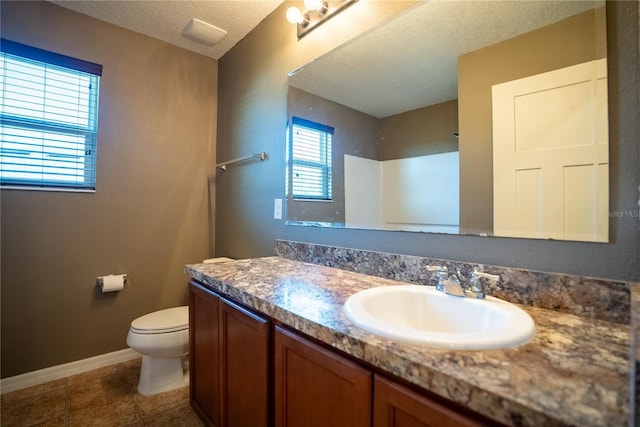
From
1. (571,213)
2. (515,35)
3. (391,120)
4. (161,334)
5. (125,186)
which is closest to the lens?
(571,213)

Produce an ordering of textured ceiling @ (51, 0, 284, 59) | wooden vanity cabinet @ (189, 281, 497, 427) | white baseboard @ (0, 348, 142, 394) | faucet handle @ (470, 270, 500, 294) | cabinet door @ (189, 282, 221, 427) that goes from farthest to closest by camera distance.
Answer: textured ceiling @ (51, 0, 284, 59)
white baseboard @ (0, 348, 142, 394)
cabinet door @ (189, 282, 221, 427)
faucet handle @ (470, 270, 500, 294)
wooden vanity cabinet @ (189, 281, 497, 427)

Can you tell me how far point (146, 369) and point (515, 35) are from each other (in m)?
2.45

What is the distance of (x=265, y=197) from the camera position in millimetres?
2021

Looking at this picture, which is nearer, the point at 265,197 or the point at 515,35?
the point at 515,35

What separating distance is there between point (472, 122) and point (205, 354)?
4.98 feet

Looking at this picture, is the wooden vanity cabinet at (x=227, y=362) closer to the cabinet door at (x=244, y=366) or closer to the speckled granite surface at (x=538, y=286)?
the cabinet door at (x=244, y=366)

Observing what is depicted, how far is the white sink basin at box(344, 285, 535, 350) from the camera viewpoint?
2.00 ft

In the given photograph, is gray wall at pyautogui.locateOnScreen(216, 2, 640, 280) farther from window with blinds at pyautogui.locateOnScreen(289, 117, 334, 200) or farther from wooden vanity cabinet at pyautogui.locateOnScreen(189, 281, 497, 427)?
wooden vanity cabinet at pyautogui.locateOnScreen(189, 281, 497, 427)

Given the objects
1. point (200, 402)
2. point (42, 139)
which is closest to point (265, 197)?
point (200, 402)

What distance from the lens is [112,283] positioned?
204 cm

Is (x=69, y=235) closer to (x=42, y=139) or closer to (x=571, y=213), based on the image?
(x=42, y=139)

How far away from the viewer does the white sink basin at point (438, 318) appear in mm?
610

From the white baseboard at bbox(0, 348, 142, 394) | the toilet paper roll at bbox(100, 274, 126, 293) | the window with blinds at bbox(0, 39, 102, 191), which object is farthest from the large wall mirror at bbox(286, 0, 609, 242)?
the white baseboard at bbox(0, 348, 142, 394)

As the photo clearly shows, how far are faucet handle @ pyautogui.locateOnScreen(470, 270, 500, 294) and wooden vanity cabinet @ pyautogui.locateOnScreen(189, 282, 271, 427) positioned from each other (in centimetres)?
67
